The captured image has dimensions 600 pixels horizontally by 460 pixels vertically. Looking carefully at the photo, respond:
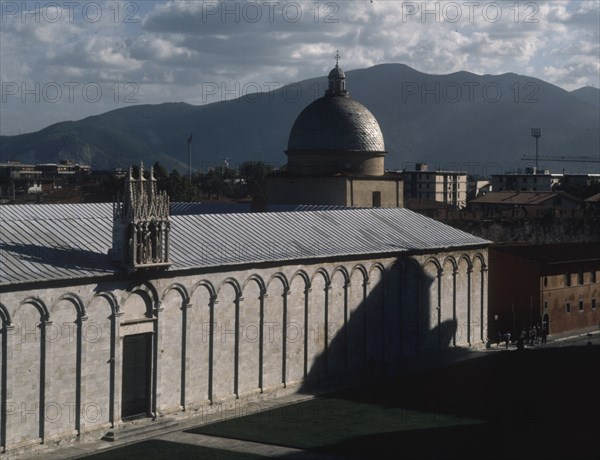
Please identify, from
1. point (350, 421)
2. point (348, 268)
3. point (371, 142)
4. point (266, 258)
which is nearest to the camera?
point (350, 421)

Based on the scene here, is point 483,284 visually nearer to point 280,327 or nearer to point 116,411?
point 280,327

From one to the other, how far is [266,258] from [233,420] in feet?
23.2

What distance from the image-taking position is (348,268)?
48.9 m

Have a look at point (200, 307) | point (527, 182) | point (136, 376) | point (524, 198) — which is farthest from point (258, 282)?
point (527, 182)

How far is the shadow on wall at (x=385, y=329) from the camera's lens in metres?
48.1

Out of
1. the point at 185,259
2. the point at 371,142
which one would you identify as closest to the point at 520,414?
the point at 185,259

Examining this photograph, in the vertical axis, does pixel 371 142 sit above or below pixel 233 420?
above

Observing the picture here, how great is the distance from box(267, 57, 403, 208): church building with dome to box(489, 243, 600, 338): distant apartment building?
851cm

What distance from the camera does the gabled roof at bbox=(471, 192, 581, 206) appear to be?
433 feet

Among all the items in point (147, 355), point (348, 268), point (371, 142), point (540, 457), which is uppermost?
point (371, 142)

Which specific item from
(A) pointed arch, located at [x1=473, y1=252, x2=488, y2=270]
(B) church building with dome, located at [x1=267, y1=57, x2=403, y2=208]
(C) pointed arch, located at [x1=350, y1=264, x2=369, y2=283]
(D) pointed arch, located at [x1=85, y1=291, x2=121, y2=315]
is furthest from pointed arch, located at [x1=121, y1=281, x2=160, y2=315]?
(B) church building with dome, located at [x1=267, y1=57, x2=403, y2=208]

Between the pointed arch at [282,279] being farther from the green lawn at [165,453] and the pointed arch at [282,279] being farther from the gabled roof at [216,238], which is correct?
the green lawn at [165,453]

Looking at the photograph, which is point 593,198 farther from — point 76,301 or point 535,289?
point 76,301

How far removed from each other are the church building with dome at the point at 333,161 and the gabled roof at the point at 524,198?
68259mm
